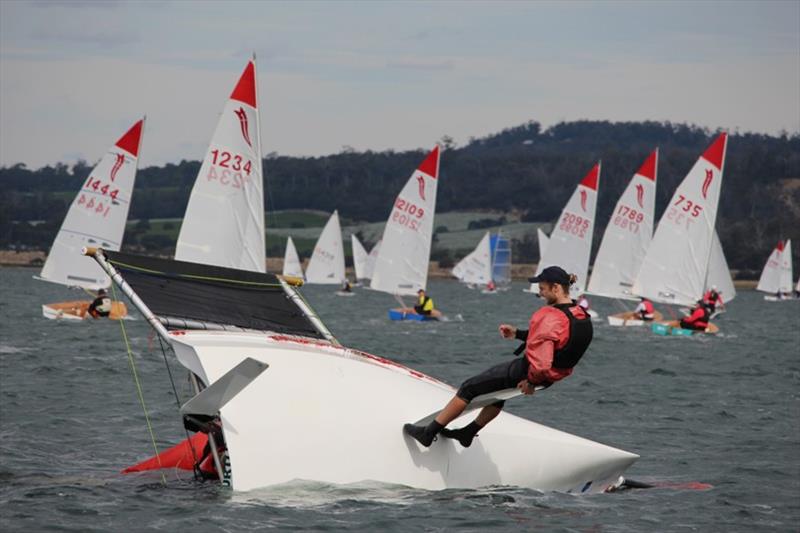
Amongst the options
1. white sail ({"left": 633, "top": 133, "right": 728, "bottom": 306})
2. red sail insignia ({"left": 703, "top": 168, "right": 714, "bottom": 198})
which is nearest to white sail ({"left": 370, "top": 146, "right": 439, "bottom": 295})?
white sail ({"left": 633, "top": 133, "right": 728, "bottom": 306})

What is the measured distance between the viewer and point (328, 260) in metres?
88.3

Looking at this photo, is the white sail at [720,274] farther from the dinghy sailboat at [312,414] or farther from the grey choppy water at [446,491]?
the dinghy sailboat at [312,414]

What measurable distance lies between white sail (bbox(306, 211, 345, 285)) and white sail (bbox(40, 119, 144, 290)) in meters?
51.5

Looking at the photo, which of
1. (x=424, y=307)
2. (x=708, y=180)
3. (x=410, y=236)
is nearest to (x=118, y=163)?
(x=424, y=307)

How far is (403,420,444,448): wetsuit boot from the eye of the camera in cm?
1020

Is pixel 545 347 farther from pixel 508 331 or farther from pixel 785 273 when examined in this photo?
pixel 785 273

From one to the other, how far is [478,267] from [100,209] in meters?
58.9

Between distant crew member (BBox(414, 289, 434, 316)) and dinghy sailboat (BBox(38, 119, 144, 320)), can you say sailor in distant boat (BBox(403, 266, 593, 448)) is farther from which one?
distant crew member (BBox(414, 289, 434, 316))

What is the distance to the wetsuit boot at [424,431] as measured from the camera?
10.2 metres

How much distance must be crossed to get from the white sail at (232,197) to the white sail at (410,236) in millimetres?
19614

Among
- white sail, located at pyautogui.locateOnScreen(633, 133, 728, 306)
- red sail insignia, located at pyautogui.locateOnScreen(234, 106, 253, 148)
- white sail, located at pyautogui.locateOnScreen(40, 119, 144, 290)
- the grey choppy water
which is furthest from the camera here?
white sail, located at pyautogui.locateOnScreen(633, 133, 728, 306)

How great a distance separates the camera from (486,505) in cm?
1005

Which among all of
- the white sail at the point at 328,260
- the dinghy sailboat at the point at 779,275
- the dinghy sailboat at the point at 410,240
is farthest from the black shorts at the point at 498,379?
the dinghy sailboat at the point at 779,275

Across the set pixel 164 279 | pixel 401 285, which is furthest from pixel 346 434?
pixel 401 285
